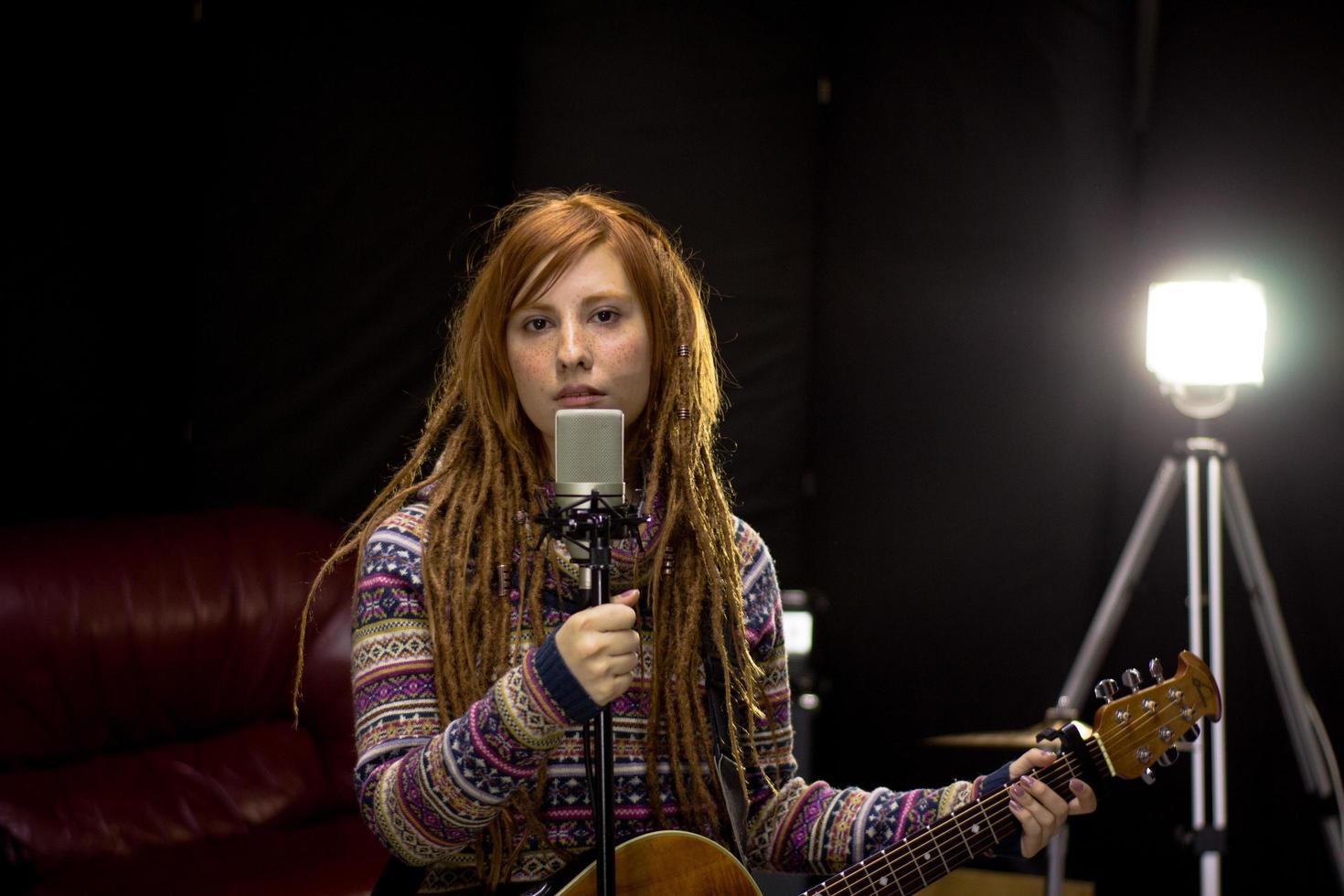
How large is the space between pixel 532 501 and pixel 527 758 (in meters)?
0.45

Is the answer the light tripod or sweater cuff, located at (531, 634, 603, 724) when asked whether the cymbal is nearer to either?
the light tripod

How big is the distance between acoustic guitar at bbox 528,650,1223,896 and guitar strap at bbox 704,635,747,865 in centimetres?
9

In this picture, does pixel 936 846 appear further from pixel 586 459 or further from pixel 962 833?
pixel 586 459

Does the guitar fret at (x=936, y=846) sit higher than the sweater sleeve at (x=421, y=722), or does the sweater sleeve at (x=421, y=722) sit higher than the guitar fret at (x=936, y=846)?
the sweater sleeve at (x=421, y=722)

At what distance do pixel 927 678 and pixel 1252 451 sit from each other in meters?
1.17

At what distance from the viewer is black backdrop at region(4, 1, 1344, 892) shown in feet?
10.8

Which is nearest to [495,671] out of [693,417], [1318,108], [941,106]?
[693,417]

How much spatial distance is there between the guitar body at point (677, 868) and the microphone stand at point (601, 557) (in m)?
0.37

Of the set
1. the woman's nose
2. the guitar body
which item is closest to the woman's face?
the woman's nose

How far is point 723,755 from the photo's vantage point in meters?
1.73

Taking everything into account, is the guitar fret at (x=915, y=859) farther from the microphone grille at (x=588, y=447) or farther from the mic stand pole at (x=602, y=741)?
the microphone grille at (x=588, y=447)

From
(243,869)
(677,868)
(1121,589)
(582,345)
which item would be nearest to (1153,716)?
(677,868)

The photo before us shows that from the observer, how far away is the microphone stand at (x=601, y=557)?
1186 mm

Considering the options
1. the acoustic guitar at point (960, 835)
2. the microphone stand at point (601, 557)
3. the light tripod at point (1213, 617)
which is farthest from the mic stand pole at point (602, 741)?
the light tripod at point (1213, 617)
